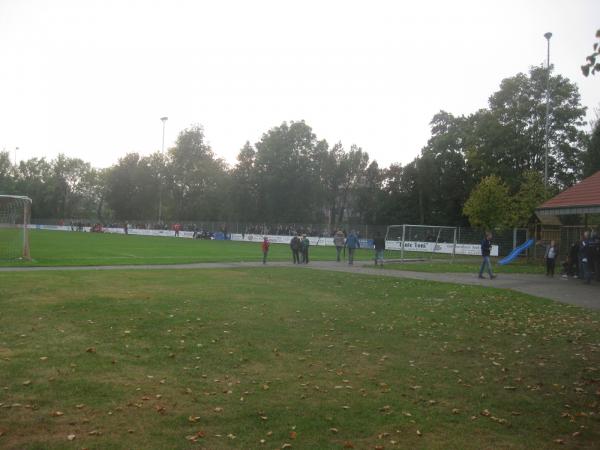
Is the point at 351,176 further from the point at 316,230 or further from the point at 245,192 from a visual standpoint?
the point at 316,230

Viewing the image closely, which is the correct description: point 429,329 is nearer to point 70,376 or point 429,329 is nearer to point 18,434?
point 70,376

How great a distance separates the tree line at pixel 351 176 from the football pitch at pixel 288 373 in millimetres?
26114

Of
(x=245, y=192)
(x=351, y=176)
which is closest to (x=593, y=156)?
(x=351, y=176)

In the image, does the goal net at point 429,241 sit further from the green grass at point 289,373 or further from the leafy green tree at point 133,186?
the leafy green tree at point 133,186

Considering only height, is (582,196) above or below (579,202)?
above

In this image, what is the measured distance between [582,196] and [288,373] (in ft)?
71.9

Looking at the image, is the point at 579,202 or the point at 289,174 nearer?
the point at 579,202

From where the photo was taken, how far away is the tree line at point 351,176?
157 ft

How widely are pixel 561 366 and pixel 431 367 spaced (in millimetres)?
1945

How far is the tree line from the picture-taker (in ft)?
157

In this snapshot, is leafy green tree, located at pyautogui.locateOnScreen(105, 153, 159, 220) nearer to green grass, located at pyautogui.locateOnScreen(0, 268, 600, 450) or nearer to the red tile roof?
the red tile roof

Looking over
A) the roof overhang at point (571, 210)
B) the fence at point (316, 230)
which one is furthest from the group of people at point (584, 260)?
the fence at point (316, 230)

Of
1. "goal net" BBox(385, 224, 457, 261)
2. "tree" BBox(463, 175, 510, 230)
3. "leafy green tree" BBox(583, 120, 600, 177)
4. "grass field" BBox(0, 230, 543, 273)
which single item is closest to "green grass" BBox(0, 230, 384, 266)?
"grass field" BBox(0, 230, 543, 273)

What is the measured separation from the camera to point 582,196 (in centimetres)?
2434
